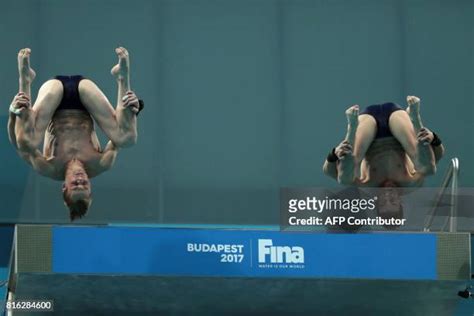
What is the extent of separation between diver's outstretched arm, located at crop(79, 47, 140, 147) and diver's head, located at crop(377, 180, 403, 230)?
4.87 ft

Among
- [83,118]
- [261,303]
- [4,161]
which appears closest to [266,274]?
[261,303]

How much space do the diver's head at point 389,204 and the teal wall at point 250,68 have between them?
4184 millimetres

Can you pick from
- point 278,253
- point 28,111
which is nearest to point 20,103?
point 28,111

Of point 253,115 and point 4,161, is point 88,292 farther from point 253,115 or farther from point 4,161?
point 253,115

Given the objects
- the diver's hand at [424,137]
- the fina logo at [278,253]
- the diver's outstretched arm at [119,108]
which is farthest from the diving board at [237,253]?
the diver's outstretched arm at [119,108]

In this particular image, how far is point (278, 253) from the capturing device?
5.08m

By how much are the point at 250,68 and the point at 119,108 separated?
369cm

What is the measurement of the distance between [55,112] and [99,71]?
3.54m

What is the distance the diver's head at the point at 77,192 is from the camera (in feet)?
19.1

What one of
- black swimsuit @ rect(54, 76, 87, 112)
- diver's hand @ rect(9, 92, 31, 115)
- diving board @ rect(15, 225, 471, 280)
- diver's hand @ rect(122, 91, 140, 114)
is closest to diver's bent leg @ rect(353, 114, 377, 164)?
diving board @ rect(15, 225, 471, 280)

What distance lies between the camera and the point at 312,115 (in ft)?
31.7

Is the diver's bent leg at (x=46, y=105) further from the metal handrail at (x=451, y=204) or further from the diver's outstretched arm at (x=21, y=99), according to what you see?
the metal handrail at (x=451, y=204)

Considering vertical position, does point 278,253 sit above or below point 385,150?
below

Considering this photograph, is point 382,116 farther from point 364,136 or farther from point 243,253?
point 243,253
